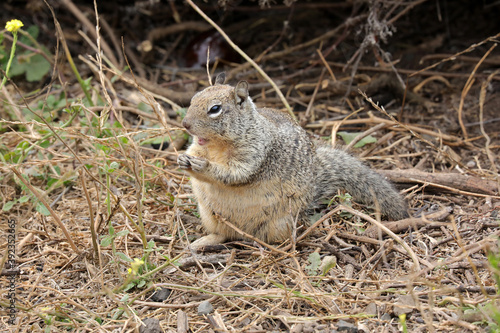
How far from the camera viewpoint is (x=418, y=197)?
14.3 feet

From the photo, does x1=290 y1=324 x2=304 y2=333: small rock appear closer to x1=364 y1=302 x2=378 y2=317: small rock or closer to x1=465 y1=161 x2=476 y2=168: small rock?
x1=364 y1=302 x2=378 y2=317: small rock

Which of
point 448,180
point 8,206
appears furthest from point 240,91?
point 8,206

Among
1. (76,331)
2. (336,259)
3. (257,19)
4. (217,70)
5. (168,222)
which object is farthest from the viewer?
(257,19)

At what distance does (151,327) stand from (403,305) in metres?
1.46

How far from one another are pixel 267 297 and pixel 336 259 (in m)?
0.84

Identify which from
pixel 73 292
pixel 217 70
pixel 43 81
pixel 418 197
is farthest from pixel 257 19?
pixel 73 292

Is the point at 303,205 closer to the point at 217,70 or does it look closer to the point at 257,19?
the point at 217,70

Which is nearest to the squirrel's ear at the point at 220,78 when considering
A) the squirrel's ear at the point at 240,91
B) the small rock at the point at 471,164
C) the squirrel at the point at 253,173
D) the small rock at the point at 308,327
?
the squirrel at the point at 253,173

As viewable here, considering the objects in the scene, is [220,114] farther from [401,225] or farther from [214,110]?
[401,225]

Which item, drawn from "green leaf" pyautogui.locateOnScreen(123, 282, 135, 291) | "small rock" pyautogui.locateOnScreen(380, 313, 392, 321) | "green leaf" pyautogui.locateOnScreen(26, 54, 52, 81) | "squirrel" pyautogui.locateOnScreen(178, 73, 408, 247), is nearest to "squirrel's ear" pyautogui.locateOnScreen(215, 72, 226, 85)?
"squirrel" pyautogui.locateOnScreen(178, 73, 408, 247)

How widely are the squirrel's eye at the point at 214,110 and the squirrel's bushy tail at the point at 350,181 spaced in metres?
1.04

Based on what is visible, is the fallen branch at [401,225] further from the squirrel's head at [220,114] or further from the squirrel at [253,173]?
the squirrel's head at [220,114]

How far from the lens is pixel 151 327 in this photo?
296 centimetres

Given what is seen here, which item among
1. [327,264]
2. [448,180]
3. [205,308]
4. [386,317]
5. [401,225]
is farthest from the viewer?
[448,180]
